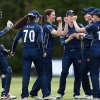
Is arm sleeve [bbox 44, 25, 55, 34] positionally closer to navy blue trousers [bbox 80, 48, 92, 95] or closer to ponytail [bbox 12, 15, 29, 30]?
ponytail [bbox 12, 15, 29, 30]

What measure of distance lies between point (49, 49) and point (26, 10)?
32.3 m

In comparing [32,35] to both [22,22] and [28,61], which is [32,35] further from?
[28,61]

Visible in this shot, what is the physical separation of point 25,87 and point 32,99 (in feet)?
5.20

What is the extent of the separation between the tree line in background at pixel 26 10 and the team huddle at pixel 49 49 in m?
28.0

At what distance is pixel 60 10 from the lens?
43.4 metres

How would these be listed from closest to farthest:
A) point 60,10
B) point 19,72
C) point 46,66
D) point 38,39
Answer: point 38,39 < point 46,66 < point 60,10 < point 19,72

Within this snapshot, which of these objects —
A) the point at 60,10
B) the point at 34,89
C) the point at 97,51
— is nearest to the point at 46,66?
the point at 34,89

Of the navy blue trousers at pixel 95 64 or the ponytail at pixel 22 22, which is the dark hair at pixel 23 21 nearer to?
the ponytail at pixel 22 22

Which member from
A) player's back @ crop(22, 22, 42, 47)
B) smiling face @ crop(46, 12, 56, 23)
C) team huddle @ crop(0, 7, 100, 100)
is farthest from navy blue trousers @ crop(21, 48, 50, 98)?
smiling face @ crop(46, 12, 56, 23)

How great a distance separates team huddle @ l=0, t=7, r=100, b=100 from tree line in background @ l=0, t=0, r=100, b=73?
91.9 feet

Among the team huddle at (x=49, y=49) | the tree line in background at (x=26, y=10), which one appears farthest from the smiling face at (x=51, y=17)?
the tree line in background at (x=26, y=10)

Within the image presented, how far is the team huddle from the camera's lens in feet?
44.0

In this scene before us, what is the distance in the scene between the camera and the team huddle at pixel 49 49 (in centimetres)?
1341

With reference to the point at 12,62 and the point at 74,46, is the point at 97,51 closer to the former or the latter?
the point at 74,46
